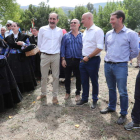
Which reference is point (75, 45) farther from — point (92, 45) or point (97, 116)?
point (97, 116)

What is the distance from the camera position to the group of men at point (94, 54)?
9.83ft

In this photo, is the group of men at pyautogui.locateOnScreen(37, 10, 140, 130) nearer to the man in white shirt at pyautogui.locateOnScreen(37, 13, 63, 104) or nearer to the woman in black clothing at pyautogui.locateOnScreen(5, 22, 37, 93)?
the man in white shirt at pyautogui.locateOnScreen(37, 13, 63, 104)

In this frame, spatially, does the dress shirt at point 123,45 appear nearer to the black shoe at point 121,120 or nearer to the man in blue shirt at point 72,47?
the man in blue shirt at point 72,47

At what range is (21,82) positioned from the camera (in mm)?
4637

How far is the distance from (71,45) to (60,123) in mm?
1912

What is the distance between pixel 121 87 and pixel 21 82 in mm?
2888

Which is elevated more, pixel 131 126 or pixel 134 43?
pixel 134 43

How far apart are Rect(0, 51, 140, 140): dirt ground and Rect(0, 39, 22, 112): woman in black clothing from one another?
25cm

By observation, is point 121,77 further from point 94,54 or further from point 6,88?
point 6,88

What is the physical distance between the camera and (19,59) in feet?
14.8

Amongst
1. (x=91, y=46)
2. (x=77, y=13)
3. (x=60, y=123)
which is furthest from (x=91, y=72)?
(x=77, y=13)

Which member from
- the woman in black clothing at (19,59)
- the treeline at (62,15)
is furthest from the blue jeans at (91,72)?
the treeline at (62,15)

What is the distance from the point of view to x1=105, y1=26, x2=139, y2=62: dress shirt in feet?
9.64

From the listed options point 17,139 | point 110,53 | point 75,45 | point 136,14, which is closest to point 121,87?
point 110,53
